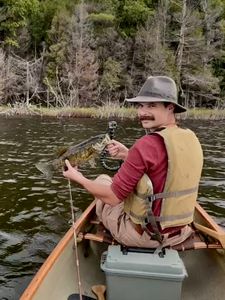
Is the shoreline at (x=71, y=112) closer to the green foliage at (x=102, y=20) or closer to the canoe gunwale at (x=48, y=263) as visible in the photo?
the green foliage at (x=102, y=20)

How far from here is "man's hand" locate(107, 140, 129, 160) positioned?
5.26m

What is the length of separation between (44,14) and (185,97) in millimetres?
17656

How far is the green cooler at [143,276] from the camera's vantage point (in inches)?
143

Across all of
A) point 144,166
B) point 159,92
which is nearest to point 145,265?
point 144,166

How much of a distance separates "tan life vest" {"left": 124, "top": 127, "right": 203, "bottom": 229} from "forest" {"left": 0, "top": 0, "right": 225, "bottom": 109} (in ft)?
97.2

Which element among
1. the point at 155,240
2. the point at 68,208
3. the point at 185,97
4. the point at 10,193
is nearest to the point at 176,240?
the point at 155,240

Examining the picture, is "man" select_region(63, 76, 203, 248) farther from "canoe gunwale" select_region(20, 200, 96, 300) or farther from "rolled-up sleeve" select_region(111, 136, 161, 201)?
"canoe gunwale" select_region(20, 200, 96, 300)

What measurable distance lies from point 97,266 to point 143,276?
1204 mm

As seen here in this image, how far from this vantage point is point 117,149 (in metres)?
5.32

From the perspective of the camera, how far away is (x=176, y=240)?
13.7 feet

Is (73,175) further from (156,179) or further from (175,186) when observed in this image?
(175,186)

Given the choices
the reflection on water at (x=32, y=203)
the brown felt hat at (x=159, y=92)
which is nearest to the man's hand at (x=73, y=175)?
the brown felt hat at (x=159, y=92)

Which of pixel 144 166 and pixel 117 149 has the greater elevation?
pixel 144 166

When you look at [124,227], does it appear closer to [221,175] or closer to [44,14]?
[221,175]
